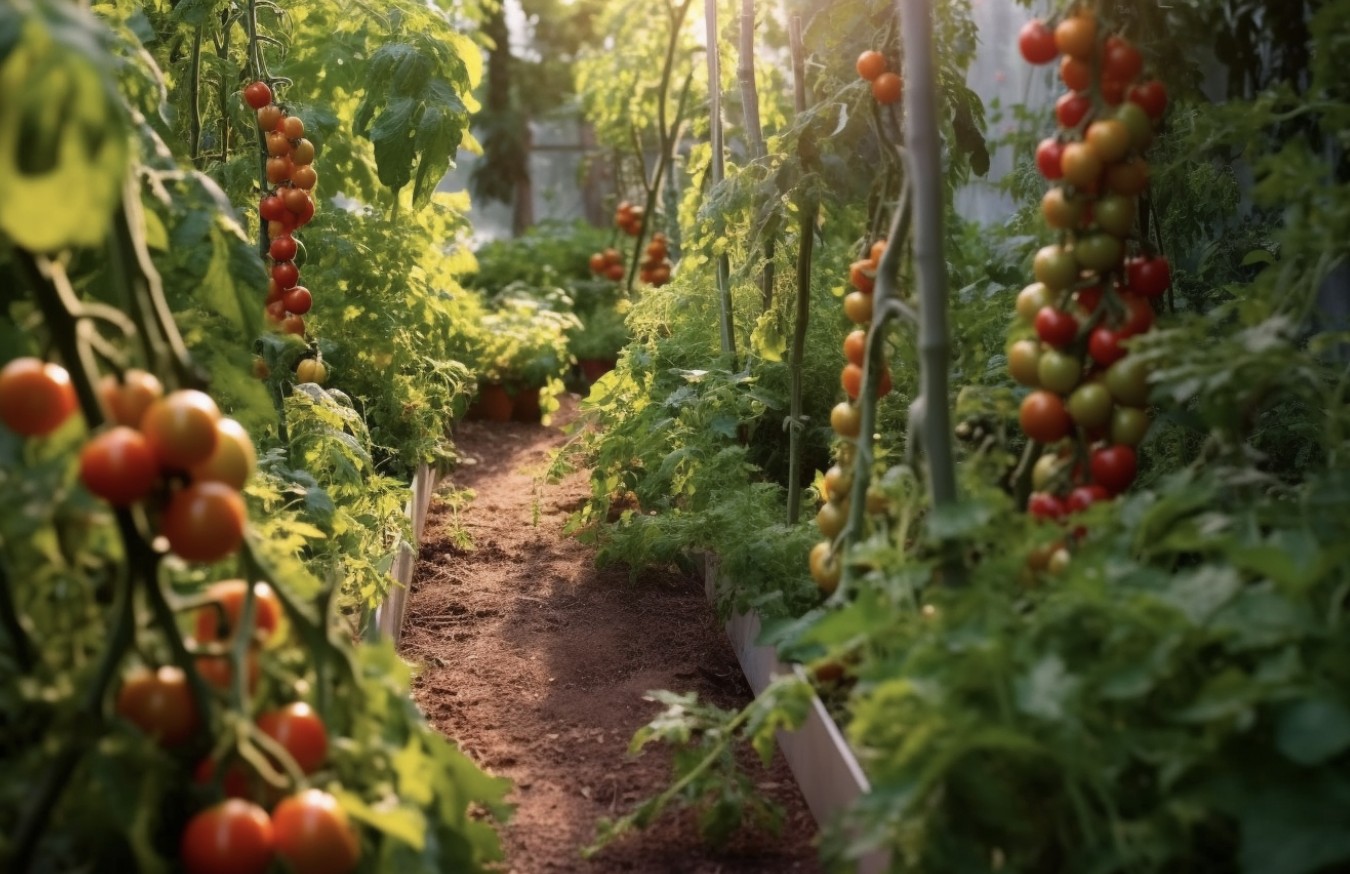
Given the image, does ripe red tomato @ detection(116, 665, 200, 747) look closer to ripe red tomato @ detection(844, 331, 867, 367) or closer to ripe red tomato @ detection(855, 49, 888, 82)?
ripe red tomato @ detection(844, 331, 867, 367)

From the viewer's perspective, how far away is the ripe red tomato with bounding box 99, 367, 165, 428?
1352 mm

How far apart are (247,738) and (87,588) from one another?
0.24 metres

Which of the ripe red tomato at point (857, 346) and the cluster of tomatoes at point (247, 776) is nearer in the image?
the cluster of tomatoes at point (247, 776)

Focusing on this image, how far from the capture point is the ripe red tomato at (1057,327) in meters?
2.02

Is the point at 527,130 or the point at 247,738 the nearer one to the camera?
the point at 247,738

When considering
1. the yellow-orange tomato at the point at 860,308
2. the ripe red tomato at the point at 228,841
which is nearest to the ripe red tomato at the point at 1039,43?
the yellow-orange tomato at the point at 860,308

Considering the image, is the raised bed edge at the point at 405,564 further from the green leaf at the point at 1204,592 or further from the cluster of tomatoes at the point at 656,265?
the cluster of tomatoes at the point at 656,265

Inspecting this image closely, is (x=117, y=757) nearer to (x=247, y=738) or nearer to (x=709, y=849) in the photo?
(x=247, y=738)

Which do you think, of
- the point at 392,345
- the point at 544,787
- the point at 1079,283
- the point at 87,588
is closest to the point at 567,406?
the point at 392,345

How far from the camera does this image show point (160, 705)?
1.35 meters

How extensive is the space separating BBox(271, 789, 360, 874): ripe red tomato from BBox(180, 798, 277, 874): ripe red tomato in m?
0.02

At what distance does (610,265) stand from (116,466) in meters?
7.52

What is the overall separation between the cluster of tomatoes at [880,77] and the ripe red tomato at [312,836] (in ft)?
5.92

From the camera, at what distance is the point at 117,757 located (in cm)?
128
